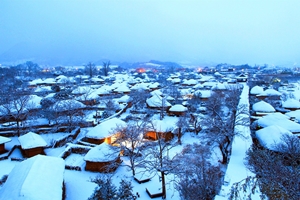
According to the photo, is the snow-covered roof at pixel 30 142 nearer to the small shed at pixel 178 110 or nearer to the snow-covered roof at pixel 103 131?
the snow-covered roof at pixel 103 131

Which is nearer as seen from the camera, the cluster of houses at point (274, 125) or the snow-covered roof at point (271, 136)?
the snow-covered roof at point (271, 136)

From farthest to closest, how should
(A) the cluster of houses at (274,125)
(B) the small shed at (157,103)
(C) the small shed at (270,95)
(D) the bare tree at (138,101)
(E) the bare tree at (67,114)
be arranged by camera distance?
(C) the small shed at (270,95) < (D) the bare tree at (138,101) < (B) the small shed at (157,103) < (E) the bare tree at (67,114) < (A) the cluster of houses at (274,125)

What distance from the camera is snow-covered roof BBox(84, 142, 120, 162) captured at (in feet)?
42.5

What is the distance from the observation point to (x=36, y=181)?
8.89 meters

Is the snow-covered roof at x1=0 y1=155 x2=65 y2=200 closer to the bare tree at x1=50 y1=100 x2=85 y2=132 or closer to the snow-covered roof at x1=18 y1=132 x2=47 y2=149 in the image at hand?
the snow-covered roof at x1=18 y1=132 x2=47 y2=149

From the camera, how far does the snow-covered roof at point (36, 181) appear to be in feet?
27.2

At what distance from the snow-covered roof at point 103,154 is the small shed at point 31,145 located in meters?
4.82

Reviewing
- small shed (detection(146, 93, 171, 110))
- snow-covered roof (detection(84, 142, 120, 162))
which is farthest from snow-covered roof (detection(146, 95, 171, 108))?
snow-covered roof (detection(84, 142, 120, 162))

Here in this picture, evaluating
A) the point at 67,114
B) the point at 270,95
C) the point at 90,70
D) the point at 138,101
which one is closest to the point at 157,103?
the point at 138,101

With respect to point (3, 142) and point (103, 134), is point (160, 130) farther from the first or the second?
point (3, 142)

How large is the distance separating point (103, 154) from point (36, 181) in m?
4.66

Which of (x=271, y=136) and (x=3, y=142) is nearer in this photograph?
(x=271, y=136)

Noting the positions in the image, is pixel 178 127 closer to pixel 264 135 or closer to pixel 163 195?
pixel 264 135

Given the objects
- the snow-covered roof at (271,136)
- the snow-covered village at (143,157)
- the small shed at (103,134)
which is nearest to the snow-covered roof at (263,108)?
the snow-covered village at (143,157)
